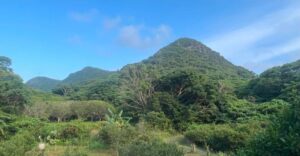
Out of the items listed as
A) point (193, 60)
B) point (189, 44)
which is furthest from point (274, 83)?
point (189, 44)

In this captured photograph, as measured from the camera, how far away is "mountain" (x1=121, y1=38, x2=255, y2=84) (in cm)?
5978

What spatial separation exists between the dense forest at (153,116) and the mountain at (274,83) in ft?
0.31

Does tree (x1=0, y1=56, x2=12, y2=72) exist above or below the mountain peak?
below

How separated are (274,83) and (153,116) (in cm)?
1428

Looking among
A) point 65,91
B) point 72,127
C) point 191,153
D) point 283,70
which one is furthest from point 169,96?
point 65,91

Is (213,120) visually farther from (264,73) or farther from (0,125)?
(0,125)

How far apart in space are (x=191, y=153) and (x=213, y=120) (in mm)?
11988

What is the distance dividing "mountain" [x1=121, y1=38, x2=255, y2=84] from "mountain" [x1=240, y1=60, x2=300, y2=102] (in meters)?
13.9

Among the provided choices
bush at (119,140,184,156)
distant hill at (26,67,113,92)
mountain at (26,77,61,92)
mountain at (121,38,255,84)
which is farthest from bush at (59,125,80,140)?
mountain at (26,77,61,92)

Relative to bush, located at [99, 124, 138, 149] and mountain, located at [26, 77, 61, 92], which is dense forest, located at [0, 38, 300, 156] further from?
mountain, located at [26, 77, 61, 92]

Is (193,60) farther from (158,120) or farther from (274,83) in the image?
(158,120)

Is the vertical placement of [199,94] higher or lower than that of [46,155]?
higher

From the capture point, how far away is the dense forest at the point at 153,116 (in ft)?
58.8

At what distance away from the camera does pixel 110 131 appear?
67.4 ft
